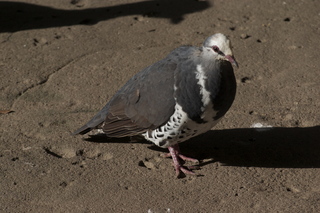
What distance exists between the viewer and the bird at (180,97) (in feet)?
14.5

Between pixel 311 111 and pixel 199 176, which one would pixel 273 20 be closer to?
pixel 311 111

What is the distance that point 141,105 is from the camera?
479cm

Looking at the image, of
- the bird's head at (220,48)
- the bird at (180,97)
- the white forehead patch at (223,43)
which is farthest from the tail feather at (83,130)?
the white forehead patch at (223,43)

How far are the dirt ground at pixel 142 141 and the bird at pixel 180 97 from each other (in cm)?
32

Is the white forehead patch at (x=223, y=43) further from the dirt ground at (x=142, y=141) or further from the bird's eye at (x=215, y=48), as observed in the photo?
the dirt ground at (x=142, y=141)

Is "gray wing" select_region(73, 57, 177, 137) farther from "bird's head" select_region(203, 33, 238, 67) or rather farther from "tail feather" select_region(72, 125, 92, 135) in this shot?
"bird's head" select_region(203, 33, 238, 67)

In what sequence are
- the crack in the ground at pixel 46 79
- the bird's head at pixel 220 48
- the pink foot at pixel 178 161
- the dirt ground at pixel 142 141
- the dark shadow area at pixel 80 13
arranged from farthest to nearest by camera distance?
1. the dark shadow area at pixel 80 13
2. the crack in the ground at pixel 46 79
3. the pink foot at pixel 178 161
4. the dirt ground at pixel 142 141
5. the bird's head at pixel 220 48

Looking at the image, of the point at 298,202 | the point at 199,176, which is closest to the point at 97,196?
the point at 199,176

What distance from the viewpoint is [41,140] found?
206 inches

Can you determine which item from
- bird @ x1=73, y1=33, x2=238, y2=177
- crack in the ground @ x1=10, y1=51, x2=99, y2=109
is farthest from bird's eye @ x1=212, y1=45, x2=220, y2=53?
crack in the ground @ x1=10, y1=51, x2=99, y2=109

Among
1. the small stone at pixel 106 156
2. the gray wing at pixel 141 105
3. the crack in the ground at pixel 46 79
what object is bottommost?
the crack in the ground at pixel 46 79

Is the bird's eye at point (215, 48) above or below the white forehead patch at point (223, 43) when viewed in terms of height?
below

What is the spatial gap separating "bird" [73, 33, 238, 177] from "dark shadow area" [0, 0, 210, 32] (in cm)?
265

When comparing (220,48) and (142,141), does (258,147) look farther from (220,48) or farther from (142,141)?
(220,48)
